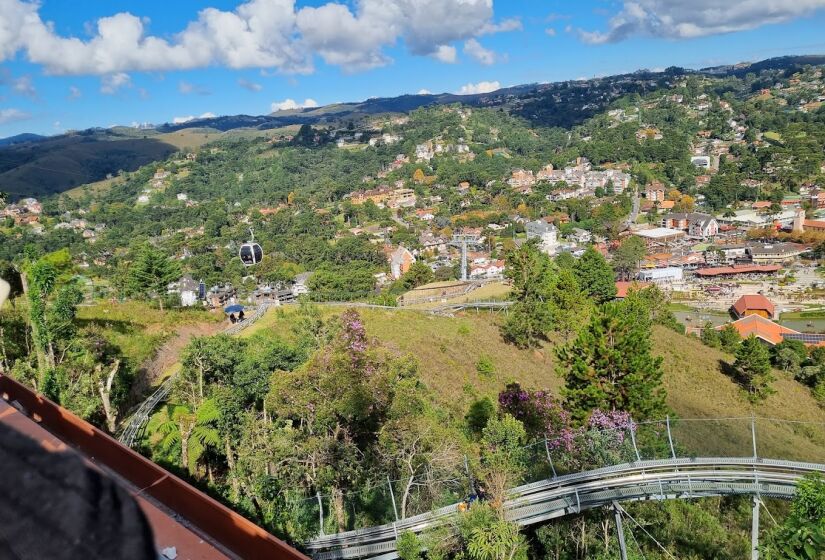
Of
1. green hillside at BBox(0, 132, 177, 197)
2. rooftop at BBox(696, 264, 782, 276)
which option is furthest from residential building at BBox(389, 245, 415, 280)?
green hillside at BBox(0, 132, 177, 197)

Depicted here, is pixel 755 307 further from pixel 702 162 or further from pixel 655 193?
pixel 702 162

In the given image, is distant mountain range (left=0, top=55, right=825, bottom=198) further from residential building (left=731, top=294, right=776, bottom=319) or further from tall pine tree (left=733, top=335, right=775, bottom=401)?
tall pine tree (left=733, top=335, right=775, bottom=401)

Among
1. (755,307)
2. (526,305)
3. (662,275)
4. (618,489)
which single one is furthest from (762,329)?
(618,489)

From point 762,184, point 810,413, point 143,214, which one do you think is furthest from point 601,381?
point 143,214

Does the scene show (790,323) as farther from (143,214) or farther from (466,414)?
(143,214)

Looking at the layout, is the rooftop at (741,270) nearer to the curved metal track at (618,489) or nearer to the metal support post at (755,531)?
the curved metal track at (618,489)

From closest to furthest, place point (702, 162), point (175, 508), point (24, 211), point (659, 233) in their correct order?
point (175, 508)
point (659, 233)
point (24, 211)
point (702, 162)
